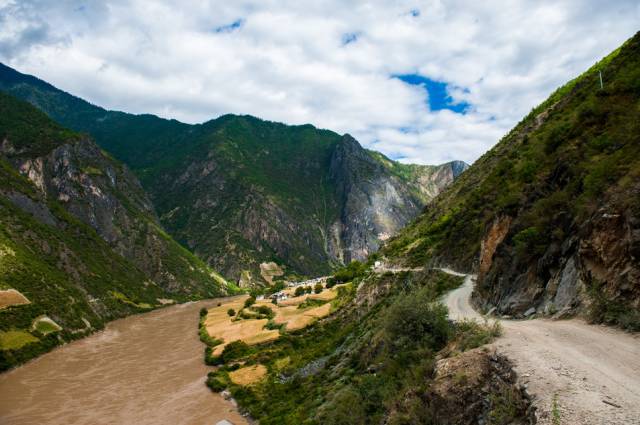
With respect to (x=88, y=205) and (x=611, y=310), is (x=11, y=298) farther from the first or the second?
(x=88, y=205)

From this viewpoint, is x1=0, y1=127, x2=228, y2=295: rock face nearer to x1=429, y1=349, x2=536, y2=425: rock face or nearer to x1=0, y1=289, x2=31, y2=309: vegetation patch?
x1=0, y1=289, x2=31, y2=309: vegetation patch

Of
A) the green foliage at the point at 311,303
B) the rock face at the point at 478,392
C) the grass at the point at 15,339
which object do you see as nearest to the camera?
the rock face at the point at 478,392

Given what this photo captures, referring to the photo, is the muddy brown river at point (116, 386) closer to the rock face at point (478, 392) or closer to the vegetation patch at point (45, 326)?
the vegetation patch at point (45, 326)

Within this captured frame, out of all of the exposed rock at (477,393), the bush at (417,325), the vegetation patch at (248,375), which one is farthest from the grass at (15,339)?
the exposed rock at (477,393)

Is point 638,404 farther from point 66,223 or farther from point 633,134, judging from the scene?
point 66,223

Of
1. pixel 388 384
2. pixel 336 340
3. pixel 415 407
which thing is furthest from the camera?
pixel 336 340

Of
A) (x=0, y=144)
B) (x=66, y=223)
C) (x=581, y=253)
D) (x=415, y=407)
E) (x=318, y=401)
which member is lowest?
(x=318, y=401)

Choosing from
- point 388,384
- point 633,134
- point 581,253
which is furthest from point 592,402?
point 633,134
